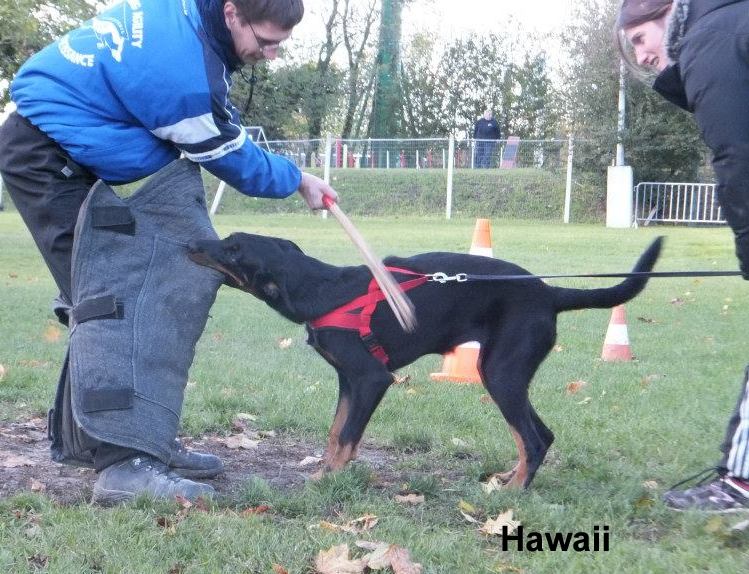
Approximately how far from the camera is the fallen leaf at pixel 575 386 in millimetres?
5655

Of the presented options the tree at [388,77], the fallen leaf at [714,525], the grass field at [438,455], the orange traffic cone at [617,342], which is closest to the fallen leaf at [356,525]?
the grass field at [438,455]

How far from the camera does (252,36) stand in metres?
3.55

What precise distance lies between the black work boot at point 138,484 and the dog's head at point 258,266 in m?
0.90

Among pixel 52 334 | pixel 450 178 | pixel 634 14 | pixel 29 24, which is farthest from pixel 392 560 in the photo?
pixel 450 178

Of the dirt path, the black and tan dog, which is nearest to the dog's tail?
the black and tan dog

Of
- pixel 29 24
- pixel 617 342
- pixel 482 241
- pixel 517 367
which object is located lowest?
pixel 617 342

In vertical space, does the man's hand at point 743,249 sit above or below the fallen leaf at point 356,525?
above

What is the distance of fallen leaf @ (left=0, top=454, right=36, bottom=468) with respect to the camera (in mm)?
4016

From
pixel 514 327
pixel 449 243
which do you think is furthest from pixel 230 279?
pixel 449 243

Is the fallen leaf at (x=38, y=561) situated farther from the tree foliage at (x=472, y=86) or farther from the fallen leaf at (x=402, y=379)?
the tree foliage at (x=472, y=86)

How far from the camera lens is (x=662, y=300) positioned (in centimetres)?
992

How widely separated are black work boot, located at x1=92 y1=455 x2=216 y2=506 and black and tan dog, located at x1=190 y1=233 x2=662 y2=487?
642 mm

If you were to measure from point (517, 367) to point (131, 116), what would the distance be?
1.91 metres

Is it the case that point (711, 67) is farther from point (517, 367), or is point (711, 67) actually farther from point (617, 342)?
point (617, 342)
